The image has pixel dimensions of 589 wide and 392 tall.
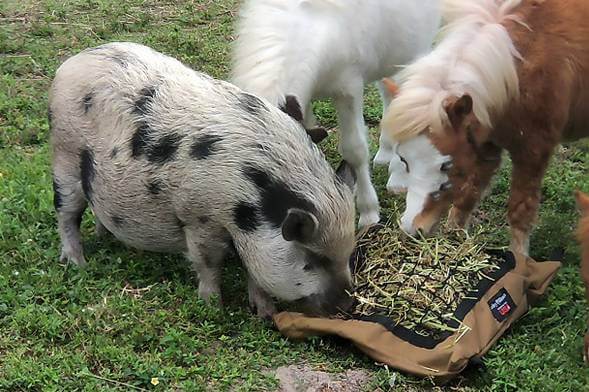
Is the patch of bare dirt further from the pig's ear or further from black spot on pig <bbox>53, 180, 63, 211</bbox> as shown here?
black spot on pig <bbox>53, 180, 63, 211</bbox>

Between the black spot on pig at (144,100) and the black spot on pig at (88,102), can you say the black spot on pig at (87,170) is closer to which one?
the black spot on pig at (88,102)

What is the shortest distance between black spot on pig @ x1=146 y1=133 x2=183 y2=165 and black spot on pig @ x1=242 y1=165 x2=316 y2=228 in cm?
40

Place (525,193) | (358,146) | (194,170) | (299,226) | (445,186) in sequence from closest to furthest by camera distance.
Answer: (299,226), (194,170), (445,186), (525,193), (358,146)

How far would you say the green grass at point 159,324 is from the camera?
13.0 feet

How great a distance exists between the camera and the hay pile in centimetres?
426

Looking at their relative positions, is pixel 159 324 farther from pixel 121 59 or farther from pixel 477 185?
pixel 477 185

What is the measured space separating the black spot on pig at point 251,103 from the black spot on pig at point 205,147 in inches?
9.1

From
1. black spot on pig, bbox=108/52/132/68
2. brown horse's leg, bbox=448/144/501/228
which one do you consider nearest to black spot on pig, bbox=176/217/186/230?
black spot on pig, bbox=108/52/132/68

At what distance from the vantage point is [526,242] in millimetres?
5145

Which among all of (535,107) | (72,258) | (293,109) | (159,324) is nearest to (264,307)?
(159,324)

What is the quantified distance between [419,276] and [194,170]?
1.31 meters

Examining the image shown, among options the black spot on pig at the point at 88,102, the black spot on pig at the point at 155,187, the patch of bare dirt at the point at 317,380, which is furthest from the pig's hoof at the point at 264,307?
the black spot on pig at the point at 88,102

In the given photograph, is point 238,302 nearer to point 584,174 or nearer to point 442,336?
point 442,336

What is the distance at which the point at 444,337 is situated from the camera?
4.16 metres
